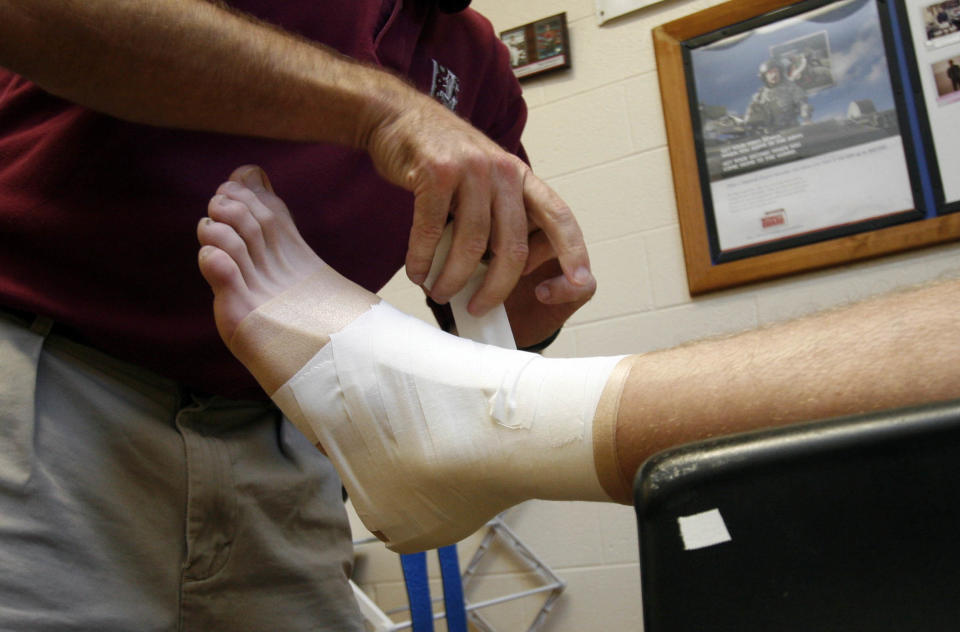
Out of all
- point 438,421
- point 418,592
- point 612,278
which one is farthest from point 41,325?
point 612,278

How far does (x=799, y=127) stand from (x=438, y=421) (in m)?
1.44

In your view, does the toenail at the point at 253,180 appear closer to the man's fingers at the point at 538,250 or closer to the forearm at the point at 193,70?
the forearm at the point at 193,70

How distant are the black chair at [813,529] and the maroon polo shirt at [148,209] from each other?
0.58m

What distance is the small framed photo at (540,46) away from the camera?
6.64 feet

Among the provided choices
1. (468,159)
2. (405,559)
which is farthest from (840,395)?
(405,559)

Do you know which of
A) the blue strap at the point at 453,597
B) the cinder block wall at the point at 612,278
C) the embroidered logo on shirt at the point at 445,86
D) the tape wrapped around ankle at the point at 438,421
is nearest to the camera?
the tape wrapped around ankle at the point at 438,421

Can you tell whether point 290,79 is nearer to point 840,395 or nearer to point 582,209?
point 840,395

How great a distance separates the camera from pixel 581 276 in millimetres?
744

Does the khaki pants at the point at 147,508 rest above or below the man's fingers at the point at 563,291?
below

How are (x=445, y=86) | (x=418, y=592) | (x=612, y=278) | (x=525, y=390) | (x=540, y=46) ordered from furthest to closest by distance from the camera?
1. (x=540, y=46)
2. (x=612, y=278)
3. (x=418, y=592)
4. (x=445, y=86)
5. (x=525, y=390)

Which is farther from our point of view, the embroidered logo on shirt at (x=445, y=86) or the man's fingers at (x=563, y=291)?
the embroidered logo on shirt at (x=445, y=86)

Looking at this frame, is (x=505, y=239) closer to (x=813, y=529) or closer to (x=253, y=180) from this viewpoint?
(x=253, y=180)

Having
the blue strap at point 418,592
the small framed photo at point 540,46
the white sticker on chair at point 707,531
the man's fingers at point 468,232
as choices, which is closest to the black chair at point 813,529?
the white sticker on chair at point 707,531

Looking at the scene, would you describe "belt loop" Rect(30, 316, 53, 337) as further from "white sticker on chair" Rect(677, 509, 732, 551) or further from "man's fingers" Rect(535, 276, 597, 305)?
"white sticker on chair" Rect(677, 509, 732, 551)
